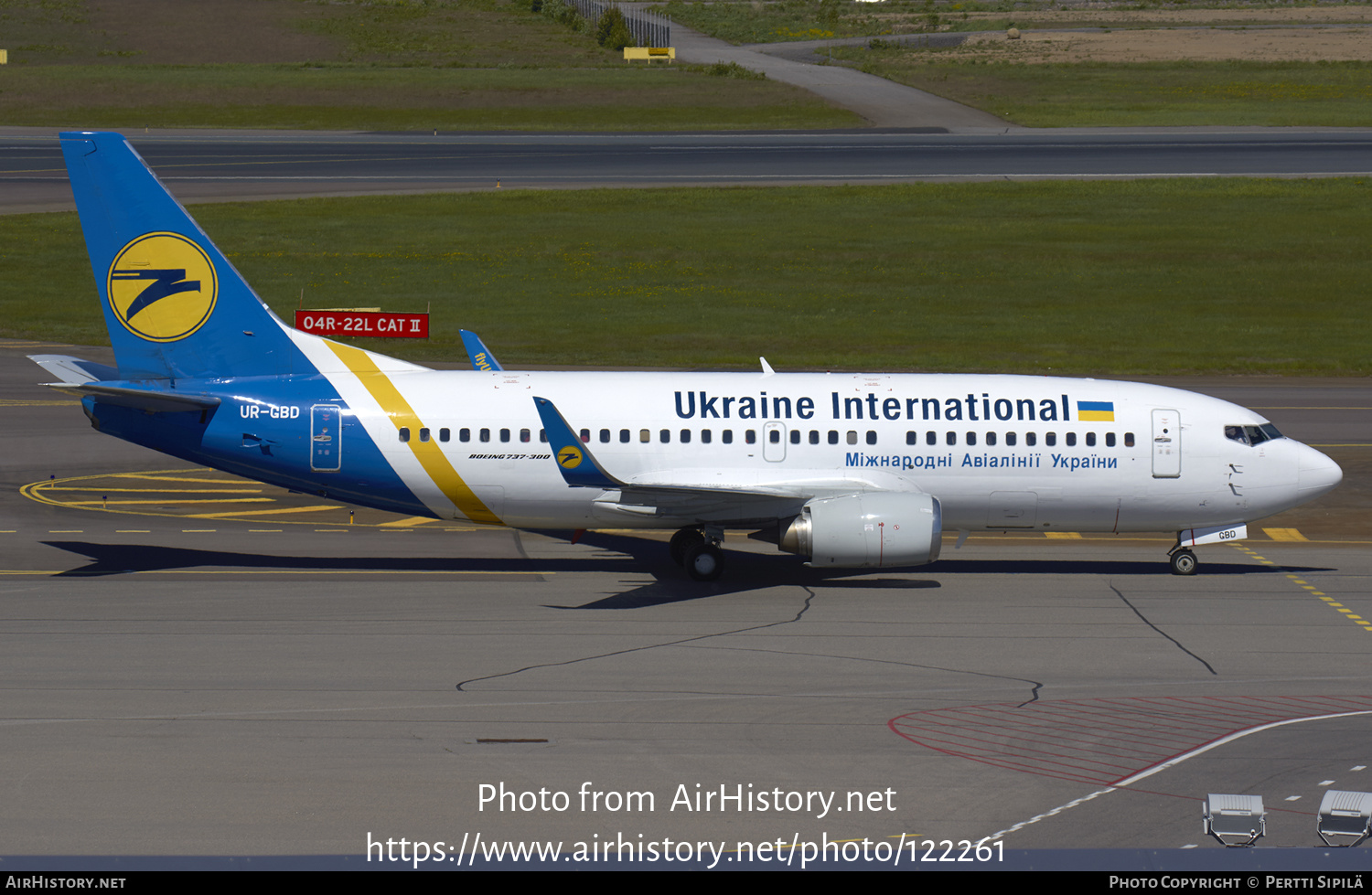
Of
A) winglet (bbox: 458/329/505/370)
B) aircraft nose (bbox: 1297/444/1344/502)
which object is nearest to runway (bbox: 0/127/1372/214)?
winglet (bbox: 458/329/505/370)

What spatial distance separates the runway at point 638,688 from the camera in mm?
16656

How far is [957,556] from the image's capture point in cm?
3158

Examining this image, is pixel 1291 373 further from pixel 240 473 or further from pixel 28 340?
pixel 28 340

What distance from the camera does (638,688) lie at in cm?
2147

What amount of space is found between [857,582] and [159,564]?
14.8m

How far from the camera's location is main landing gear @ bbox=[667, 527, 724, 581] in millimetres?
28344

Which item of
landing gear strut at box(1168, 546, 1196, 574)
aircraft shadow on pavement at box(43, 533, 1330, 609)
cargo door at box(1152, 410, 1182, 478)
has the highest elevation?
cargo door at box(1152, 410, 1182, 478)

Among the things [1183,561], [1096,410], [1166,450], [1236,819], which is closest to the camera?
[1236,819]

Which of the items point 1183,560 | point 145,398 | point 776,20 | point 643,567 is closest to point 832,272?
point 1183,560

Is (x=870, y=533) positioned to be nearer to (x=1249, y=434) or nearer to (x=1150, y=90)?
(x=1249, y=434)

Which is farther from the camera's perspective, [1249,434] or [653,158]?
[653,158]

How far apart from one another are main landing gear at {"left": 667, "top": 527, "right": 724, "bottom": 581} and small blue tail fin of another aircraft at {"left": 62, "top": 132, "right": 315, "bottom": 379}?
8.67 meters

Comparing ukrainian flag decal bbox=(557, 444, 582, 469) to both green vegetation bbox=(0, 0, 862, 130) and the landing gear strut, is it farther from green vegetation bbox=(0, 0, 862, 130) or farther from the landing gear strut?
green vegetation bbox=(0, 0, 862, 130)

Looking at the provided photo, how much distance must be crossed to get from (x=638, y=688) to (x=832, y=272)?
46.3 metres
